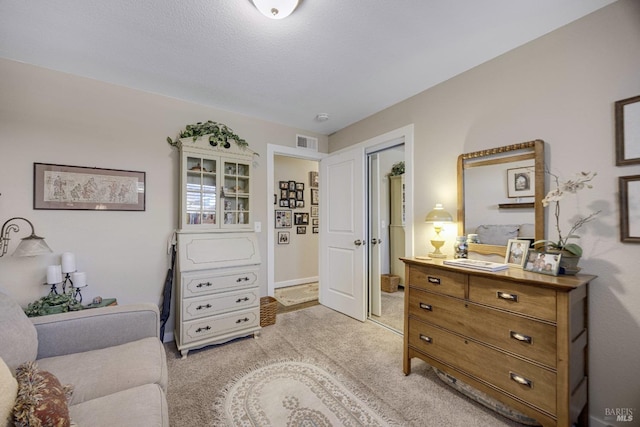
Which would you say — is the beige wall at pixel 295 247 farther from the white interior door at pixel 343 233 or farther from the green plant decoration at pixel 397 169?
the green plant decoration at pixel 397 169

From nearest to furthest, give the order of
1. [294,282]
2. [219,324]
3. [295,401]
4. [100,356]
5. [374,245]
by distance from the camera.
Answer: [100,356] < [295,401] < [219,324] < [374,245] < [294,282]

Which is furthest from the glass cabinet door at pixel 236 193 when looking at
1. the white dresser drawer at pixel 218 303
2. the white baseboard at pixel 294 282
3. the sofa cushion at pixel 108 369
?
the white baseboard at pixel 294 282

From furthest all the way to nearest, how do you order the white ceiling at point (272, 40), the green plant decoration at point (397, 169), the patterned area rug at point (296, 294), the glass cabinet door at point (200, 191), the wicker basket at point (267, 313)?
the green plant decoration at point (397, 169), the patterned area rug at point (296, 294), the wicker basket at point (267, 313), the glass cabinet door at point (200, 191), the white ceiling at point (272, 40)

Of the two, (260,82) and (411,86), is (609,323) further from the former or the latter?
(260,82)

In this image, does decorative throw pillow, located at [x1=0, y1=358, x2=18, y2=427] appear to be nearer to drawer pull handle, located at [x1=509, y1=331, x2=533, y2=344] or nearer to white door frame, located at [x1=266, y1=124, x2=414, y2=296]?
drawer pull handle, located at [x1=509, y1=331, x2=533, y2=344]

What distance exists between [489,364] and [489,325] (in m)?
0.23

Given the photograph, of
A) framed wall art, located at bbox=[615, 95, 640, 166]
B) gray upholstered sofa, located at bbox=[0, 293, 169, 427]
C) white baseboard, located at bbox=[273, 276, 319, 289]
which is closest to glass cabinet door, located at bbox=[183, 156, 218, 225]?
gray upholstered sofa, located at bbox=[0, 293, 169, 427]

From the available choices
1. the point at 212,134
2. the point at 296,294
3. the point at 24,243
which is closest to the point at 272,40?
the point at 212,134

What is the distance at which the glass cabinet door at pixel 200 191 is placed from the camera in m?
2.62

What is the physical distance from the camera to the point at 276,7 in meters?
1.46

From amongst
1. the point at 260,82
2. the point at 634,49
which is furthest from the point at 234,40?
the point at 634,49

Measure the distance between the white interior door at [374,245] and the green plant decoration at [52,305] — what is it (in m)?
2.79

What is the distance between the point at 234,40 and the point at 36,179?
1941 millimetres

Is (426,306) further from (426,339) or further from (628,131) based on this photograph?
(628,131)
